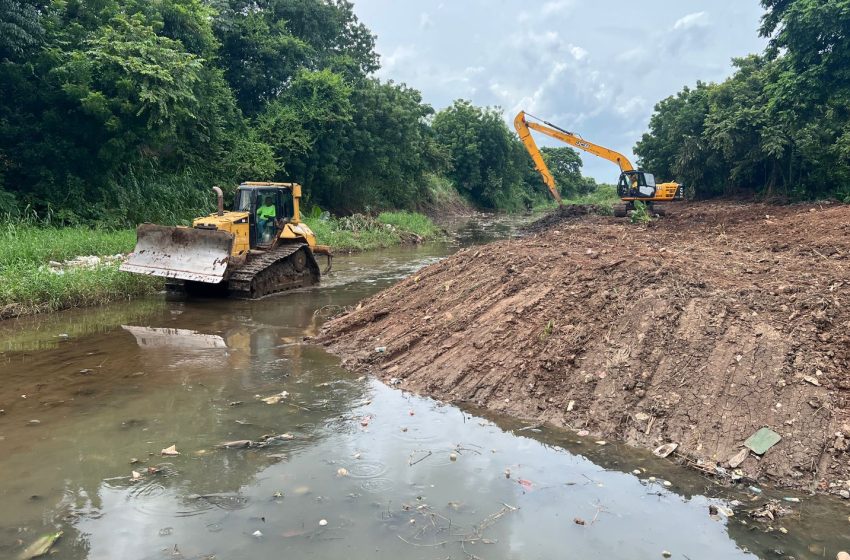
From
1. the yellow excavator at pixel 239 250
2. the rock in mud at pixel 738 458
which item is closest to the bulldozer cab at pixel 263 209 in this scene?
the yellow excavator at pixel 239 250

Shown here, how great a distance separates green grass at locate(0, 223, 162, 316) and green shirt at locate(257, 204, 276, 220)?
261cm

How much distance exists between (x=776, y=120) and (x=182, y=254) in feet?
83.0

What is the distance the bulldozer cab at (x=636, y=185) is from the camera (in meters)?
25.4

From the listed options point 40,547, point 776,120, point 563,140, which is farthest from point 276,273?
point 776,120

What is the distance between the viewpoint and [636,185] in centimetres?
2538

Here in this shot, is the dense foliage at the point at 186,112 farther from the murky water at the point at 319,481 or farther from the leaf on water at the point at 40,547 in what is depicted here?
the leaf on water at the point at 40,547

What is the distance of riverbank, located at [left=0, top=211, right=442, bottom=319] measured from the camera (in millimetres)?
10656

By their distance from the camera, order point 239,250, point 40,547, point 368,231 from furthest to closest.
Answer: point 368,231, point 239,250, point 40,547

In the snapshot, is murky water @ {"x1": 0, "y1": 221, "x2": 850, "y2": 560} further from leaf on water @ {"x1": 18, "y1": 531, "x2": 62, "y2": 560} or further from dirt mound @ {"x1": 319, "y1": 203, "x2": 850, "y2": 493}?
dirt mound @ {"x1": 319, "y1": 203, "x2": 850, "y2": 493}

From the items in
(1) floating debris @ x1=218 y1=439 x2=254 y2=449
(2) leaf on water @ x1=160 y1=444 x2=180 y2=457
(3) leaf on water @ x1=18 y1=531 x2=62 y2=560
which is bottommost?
(3) leaf on water @ x1=18 y1=531 x2=62 y2=560

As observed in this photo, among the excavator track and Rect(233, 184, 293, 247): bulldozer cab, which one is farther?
Rect(233, 184, 293, 247): bulldozer cab

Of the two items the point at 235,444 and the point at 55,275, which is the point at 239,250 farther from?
the point at 235,444

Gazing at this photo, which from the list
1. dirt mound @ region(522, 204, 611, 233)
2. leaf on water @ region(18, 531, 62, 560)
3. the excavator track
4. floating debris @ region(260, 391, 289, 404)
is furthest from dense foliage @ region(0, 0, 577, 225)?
leaf on water @ region(18, 531, 62, 560)

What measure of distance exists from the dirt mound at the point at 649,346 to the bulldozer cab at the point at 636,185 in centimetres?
1525
